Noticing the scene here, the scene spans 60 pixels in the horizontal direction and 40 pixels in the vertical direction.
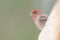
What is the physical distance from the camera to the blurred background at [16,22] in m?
1.81

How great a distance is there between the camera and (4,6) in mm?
1863

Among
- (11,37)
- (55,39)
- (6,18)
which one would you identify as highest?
(6,18)

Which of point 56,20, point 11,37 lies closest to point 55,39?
point 56,20

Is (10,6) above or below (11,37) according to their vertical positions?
above

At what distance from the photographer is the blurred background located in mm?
1811

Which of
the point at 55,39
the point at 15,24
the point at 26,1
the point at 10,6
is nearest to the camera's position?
the point at 55,39

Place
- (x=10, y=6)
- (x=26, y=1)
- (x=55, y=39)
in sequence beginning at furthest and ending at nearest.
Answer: (x=10, y=6), (x=26, y=1), (x=55, y=39)

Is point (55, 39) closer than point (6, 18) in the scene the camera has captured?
Yes

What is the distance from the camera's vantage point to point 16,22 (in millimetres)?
1938

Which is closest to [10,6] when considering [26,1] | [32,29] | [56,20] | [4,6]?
[4,6]

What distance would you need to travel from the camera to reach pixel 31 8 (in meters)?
1.80

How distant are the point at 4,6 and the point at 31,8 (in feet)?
1.00

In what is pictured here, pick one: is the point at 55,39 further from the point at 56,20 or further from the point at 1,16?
the point at 1,16

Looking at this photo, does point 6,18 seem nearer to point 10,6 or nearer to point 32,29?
point 10,6
